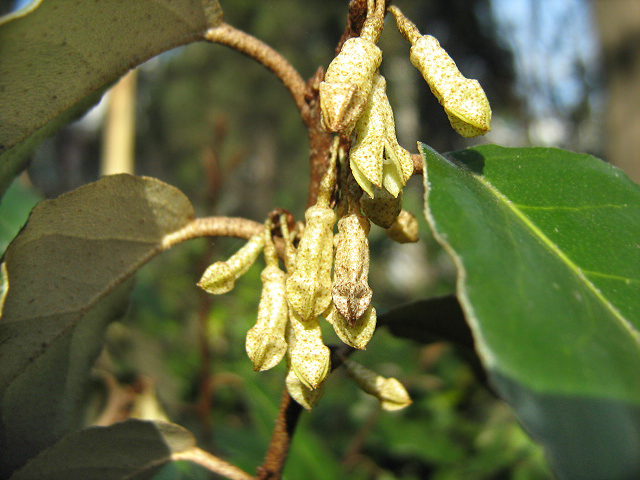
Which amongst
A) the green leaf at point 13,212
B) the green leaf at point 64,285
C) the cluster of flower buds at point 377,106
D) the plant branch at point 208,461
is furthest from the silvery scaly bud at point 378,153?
the green leaf at point 13,212

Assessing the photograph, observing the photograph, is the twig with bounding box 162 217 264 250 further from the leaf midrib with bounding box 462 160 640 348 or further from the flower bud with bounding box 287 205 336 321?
the leaf midrib with bounding box 462 160 640 348

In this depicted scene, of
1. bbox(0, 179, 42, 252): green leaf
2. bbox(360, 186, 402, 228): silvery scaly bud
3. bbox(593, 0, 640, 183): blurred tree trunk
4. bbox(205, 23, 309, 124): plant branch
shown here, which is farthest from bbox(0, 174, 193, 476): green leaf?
bbox(593, 0, 640, 183): blurred tree trunk

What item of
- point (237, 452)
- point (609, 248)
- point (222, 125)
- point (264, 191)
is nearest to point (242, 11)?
point (264, 191)

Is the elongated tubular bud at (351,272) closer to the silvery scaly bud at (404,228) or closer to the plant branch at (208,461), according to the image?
the silvery scaly bud at (404,228)

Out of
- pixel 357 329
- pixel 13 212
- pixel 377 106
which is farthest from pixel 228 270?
pixel 13 212

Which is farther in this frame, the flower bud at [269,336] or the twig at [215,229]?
the twig at [215,229]

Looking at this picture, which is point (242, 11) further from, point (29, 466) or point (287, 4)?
point (29, 466)
